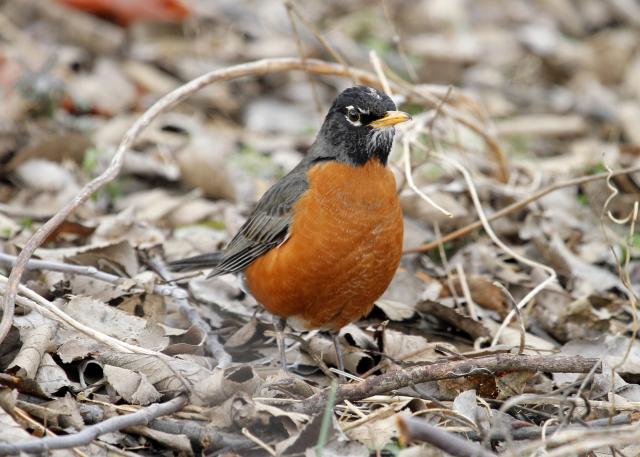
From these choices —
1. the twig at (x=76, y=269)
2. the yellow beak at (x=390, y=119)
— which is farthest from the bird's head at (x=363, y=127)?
the twig at (x=76, y=269)

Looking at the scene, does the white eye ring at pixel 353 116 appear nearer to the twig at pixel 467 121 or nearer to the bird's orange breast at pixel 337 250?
Result: the bird's orange breast at pixel 337 250

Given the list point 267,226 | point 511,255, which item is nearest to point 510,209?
point 511,255

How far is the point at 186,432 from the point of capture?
150 inches

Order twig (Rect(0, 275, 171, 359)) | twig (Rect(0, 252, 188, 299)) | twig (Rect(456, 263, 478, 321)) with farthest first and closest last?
twig (Rect(456, 263, 478, 321)) → twig (Rect(0, 252, 188, 299)) → twig (Rect(0, 275, 171, 359))

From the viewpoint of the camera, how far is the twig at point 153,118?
401 centimetres

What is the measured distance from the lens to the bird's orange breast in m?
4.70

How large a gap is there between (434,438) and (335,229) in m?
1.71

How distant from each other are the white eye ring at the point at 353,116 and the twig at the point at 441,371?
1536mm

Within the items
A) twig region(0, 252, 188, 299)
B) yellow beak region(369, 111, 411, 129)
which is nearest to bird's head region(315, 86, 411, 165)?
yellow beak region(369, 111, 411, 129)

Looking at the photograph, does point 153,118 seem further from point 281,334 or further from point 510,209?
point 510,209

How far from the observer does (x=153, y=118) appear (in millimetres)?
5250

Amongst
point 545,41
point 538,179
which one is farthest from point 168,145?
point 545,41

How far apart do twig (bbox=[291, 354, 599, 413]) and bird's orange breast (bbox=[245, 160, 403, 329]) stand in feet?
2.61

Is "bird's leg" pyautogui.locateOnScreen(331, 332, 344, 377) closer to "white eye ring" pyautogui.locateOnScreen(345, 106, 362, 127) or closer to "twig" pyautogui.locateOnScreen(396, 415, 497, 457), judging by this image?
"white eye ring" pyautogui.locateOnScreen(345, 106, 362, 127)
